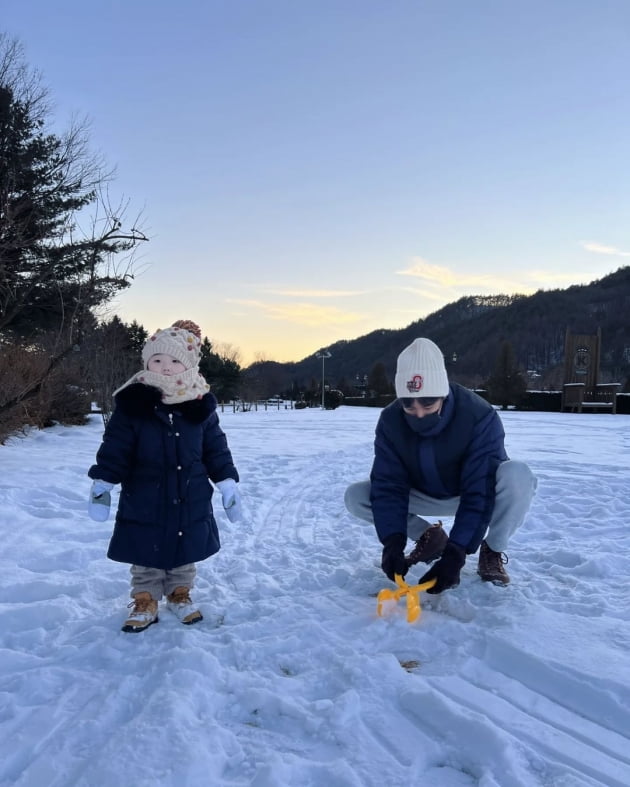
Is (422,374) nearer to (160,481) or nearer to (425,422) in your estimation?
(425,422)

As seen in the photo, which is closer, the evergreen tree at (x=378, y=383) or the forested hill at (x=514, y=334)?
the evergreen tree at (x=378, y=383)

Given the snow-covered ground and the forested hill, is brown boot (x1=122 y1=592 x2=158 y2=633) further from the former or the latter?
the forested hill

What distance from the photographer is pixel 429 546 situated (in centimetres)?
313

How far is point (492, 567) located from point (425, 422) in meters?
0.93

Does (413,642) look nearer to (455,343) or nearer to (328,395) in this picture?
(328,395)

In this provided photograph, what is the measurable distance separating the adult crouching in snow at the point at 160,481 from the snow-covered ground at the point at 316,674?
0.20m

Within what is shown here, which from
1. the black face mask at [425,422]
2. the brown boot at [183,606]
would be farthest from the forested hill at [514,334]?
the brown boot at [183,606]

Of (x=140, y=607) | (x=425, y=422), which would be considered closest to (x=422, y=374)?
(x=425, y=422)

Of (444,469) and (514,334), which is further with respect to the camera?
(514,334)

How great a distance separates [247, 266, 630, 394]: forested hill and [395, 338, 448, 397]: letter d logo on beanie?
85.1 meters

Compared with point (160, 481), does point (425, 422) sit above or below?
above

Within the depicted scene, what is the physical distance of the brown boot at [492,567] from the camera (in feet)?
9.45

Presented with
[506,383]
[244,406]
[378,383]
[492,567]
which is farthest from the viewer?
[378,383]

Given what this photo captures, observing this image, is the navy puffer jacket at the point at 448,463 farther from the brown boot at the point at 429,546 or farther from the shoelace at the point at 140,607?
the shoelace at the point at 140,607
